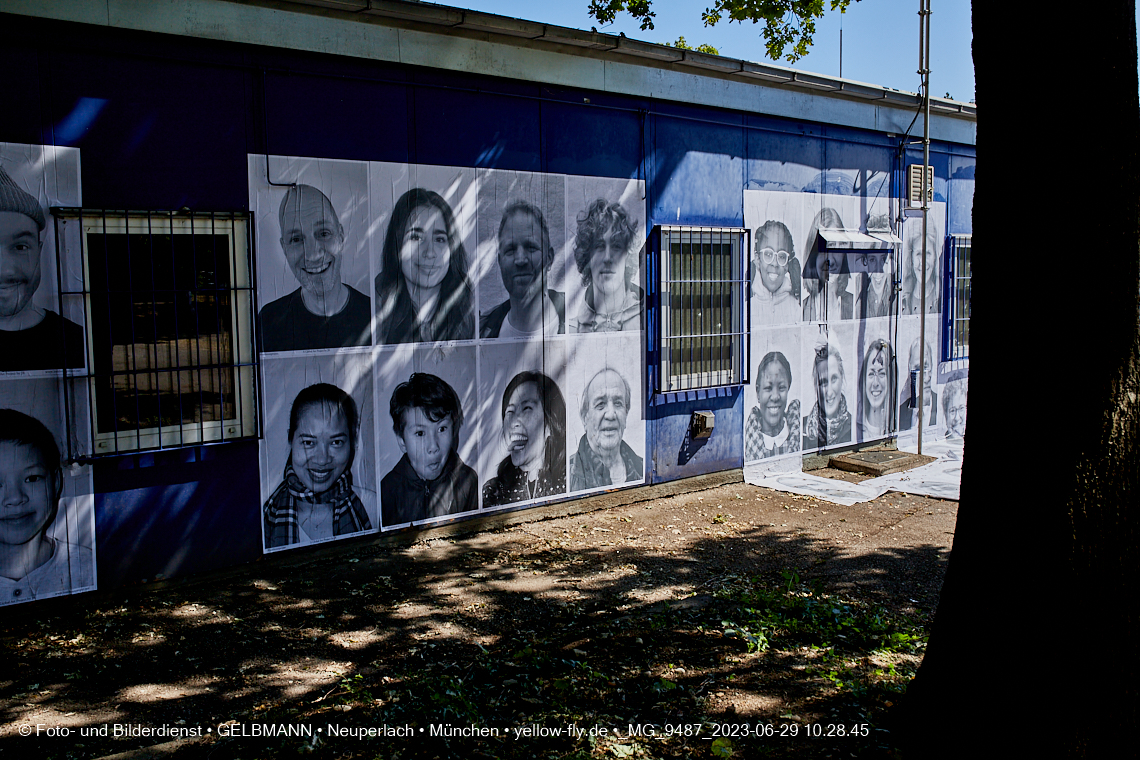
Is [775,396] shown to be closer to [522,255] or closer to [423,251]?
[522,255]

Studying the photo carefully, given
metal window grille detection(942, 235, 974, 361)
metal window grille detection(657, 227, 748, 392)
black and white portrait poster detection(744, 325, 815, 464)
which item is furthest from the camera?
metal window grille detection(942, 235, 974, 361)

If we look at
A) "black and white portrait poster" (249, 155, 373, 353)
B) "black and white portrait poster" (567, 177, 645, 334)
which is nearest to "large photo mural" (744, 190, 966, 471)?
"black and white portrait poster" (567, 177, 645, 334)

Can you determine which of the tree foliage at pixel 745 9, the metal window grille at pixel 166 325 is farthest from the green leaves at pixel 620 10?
the metal window grille at pixel 166 325

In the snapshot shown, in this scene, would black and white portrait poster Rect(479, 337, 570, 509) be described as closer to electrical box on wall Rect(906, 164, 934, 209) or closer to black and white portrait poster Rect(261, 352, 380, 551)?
black and white portrait poster Rect(261, 352, 380, 551)

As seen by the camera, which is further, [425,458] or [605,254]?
[605,254]

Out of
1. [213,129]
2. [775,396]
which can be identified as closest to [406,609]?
[213,129]

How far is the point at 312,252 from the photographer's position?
6.91 m

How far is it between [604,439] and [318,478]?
123 inches

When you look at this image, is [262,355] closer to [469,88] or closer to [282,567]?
[282,567]

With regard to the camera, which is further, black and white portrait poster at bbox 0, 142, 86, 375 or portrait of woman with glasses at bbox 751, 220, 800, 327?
portrait of woman with glasses at bbox 751, 220, 800, 327

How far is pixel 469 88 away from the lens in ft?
25.2

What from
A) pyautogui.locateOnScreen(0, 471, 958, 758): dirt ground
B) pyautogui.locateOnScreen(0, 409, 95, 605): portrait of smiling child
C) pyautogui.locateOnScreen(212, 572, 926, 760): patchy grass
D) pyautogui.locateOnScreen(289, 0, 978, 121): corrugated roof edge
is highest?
pyautogui.locateOnScreen(289, 0, 978, 121): corrugated roof edge

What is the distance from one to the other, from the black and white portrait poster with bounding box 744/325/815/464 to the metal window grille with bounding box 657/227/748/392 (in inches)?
12.5

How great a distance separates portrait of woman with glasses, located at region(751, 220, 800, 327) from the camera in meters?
10.3
